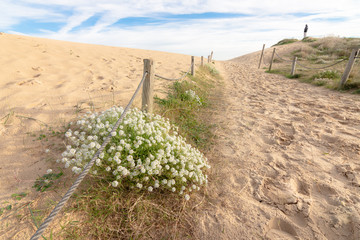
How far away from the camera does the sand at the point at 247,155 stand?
6.23ft

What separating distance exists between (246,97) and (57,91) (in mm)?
5675

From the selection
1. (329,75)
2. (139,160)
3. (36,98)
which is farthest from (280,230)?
(329,75)

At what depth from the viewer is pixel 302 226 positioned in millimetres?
1882

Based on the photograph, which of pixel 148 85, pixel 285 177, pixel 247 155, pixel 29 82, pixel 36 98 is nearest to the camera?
pixel 285 177

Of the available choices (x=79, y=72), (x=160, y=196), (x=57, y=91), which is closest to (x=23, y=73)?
(x=79, y=72)

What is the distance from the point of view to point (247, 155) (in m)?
3.08

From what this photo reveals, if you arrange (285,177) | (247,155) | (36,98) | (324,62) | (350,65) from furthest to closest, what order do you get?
(324,62)
(350,65)
(36,98)
(247,155)
(285,177)

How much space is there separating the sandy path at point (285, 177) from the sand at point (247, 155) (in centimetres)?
1

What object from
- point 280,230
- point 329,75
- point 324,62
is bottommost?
point 280,230

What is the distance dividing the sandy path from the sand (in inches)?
0.4

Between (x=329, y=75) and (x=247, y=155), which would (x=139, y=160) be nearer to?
(x=247, y=155)

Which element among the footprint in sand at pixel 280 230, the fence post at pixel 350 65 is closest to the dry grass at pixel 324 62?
the fence post at pixel 350 65

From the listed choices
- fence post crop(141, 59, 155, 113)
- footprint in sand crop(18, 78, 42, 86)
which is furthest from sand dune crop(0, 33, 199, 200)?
fence post crop(141, 59, 155, 113)

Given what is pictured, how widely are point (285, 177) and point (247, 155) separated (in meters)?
0.66
